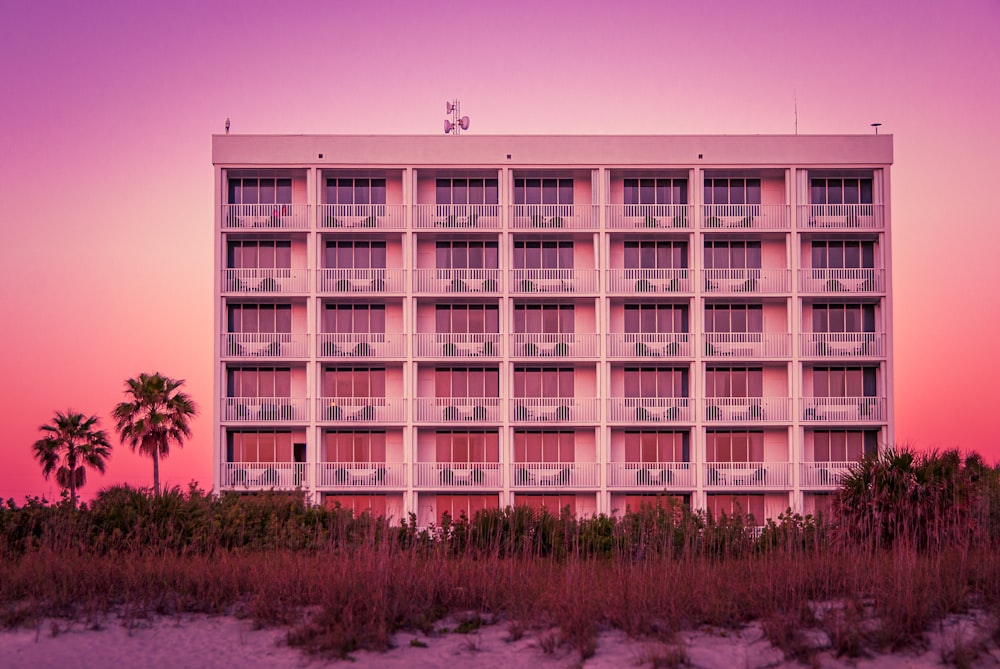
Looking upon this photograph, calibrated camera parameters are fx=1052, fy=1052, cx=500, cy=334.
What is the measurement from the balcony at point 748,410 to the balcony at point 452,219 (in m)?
12.9

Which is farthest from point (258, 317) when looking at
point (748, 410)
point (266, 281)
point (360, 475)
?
point (748, 410)

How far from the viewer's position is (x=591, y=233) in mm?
48812

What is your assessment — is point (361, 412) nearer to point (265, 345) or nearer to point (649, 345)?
point (265, 345)

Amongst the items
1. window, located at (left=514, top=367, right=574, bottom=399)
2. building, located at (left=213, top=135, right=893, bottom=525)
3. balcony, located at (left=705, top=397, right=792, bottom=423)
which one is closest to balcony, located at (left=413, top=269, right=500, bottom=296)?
building, located at (left=213, top=135, right=893, bottom=525)

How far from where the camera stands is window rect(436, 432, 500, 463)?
48.3 meters

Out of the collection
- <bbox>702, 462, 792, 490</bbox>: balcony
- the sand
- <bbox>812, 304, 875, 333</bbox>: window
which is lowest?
<bbox>702, 462, 792, 490</bbox>: balcony

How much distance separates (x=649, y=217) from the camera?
4912cm

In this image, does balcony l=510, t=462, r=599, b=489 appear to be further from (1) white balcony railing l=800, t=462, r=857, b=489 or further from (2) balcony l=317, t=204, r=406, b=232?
(2) balcony l=317, t=204, r=406, b=232

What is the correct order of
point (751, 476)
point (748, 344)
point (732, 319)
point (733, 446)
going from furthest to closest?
point (732, 319), point (748, 344), point (733, 446), point (751, 476)

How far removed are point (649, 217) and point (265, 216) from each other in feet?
58.6

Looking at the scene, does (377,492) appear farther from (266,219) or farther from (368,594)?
(368,594)

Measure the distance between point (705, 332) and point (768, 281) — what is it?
12.6 feet

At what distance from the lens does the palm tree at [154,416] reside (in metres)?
50.6

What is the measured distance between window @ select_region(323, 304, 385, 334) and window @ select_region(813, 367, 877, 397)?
67.6 ft
